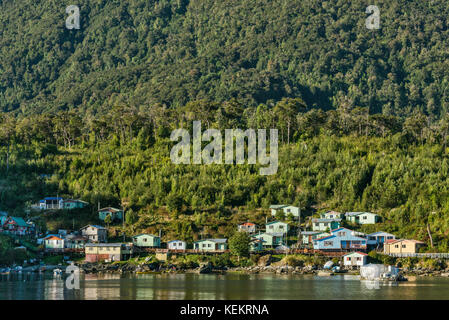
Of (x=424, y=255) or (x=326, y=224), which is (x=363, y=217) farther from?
(x=424, y=255)

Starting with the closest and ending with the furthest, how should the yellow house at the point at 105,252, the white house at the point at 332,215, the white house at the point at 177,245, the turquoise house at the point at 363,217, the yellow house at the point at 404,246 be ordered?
the yellow house at the point at 404,246
the yellow house at the point at 105,252
the white house at the point at 177,245
the turquoise house at the point at 363,217
the white house at the point at 332,215

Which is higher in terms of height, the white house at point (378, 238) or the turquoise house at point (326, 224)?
the turquoise house at point (326, 224)

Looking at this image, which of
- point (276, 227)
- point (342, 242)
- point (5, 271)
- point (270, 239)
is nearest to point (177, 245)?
point (270, 239)

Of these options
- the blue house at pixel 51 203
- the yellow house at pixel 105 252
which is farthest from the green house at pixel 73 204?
the yellow house at pixel 105 252

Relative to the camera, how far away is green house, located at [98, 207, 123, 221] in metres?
88.3

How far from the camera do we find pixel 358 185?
91.5m

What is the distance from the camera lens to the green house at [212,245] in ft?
260

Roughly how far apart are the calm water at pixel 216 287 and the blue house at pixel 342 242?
9.70 m

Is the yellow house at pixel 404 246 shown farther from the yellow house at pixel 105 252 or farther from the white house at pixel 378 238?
the yellow house at pixel 105 252

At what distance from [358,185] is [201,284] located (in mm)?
37708

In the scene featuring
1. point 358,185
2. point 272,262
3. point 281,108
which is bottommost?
point 272,262

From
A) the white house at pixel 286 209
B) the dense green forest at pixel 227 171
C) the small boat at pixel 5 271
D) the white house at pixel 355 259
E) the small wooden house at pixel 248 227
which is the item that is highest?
the dense green forest at pixel 227 171

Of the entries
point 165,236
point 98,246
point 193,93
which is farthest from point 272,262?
point 193,93
